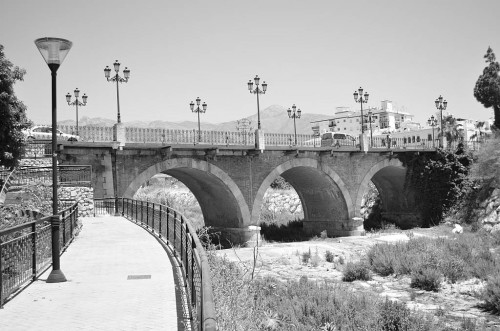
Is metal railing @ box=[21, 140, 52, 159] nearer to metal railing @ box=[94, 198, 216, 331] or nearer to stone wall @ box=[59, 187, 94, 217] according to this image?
stone wall @ box=[59, 187, 94, 217]

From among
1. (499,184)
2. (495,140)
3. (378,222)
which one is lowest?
(378,222)

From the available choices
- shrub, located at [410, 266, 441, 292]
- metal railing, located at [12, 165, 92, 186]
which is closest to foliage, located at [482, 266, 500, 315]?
Result: shrub, located at [410, 266, 441, 292]

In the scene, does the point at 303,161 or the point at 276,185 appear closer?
the point at 303,161

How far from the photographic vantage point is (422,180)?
35969 millimetres

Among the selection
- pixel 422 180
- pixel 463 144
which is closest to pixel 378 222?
pixel 422 180

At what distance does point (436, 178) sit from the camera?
117ft

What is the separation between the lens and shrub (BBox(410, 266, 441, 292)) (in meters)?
14.9

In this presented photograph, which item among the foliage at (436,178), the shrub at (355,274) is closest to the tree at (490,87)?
the foliage at (436,178)

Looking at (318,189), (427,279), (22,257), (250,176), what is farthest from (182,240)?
(318,189)

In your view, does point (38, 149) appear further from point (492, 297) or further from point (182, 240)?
point (492, 297)

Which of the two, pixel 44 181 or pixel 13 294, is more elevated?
pixel 44 181

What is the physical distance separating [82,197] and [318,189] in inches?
701

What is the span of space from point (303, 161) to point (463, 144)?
14.1 meters

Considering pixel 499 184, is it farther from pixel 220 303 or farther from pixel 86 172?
pixel 220 303
